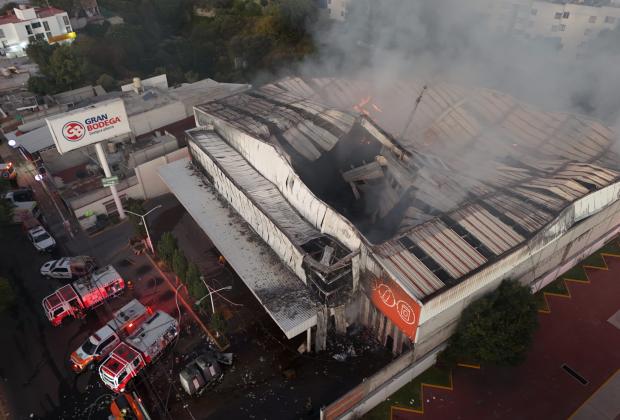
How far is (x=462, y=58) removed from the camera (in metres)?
39.6

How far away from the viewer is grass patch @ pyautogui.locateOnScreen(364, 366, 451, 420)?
1995 centimetres

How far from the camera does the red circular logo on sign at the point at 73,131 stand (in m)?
25.5

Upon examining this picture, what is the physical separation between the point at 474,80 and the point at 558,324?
2244cm

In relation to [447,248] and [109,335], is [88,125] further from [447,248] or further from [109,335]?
[447,248]

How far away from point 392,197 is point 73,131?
1975cm

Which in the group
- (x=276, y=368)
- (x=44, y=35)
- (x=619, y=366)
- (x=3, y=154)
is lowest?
(x=619, y=366)

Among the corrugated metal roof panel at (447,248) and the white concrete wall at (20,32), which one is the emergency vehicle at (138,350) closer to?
the corrugated metal roof panel at (447,248)

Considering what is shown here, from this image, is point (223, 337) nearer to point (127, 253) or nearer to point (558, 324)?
point (127, 253)

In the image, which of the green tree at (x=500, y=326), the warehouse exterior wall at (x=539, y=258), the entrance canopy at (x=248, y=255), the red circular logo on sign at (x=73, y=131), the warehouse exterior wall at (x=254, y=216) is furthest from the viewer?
the red circular logo on sign at (x=73, y=131)

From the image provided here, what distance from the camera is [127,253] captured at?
28.5m

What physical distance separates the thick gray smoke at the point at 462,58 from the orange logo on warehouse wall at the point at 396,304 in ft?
70.0

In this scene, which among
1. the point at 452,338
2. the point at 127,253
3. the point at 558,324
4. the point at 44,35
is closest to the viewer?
the point at 452,338

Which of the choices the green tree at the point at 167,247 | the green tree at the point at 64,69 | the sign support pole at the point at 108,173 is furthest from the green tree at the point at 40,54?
the green tree at the point at 167,247

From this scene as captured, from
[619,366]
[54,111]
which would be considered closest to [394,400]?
[619,366]
